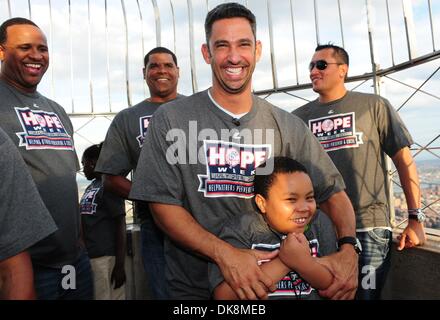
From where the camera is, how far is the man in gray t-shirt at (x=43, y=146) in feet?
7.53

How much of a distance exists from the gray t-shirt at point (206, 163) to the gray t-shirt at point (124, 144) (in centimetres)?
133

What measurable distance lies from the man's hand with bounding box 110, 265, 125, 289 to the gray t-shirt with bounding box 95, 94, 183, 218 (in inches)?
38.4

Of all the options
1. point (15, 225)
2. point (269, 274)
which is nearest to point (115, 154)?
point (15, 225)

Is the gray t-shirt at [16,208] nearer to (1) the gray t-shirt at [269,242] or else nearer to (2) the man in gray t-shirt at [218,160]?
(2) the man in gray t-shirt at [218,160]

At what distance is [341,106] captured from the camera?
333 centimetres

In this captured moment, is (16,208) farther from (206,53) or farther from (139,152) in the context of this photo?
(139,152)

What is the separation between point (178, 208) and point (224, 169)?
32 centimetres

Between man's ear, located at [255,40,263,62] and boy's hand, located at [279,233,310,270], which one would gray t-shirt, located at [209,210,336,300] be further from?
man's ear, located at [255,40,263,62]

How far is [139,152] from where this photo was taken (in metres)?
3.16

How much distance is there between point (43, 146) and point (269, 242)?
1.62 metres

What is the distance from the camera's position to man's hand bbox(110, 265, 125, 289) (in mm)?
3766

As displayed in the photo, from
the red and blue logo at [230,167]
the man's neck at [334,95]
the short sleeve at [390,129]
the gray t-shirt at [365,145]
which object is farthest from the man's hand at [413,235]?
the red and blue logo at [230,167]
